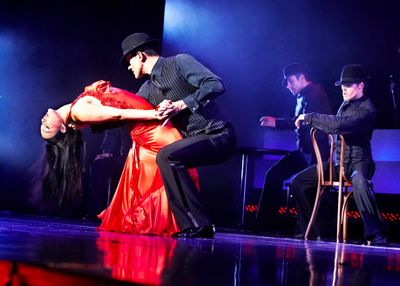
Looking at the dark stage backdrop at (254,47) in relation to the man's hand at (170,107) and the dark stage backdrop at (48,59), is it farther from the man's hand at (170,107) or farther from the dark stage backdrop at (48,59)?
the man's hand at (170,107)

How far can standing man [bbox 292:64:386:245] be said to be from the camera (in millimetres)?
4496

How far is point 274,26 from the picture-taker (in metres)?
7.48

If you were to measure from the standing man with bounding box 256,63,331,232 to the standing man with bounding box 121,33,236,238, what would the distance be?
1770 millimetres

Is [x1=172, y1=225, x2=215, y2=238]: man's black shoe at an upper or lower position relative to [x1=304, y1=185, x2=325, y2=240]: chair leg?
lower

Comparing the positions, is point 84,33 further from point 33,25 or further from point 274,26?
point 274,26

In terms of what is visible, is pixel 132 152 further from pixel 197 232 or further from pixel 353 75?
pixel 353 75

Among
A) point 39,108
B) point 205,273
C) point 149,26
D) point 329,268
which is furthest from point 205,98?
point 39,108

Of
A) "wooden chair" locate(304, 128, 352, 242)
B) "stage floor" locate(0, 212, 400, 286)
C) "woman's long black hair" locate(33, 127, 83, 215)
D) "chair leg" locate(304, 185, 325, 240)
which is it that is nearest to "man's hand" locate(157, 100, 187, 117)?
"woman's long black hair" locate(33, 127, 83, 215)

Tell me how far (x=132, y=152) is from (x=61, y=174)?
0.44 m

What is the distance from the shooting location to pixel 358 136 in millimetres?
4734

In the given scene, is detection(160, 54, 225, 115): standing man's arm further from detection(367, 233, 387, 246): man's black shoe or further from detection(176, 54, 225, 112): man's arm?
detection(367, 233, 387, 246): man's black shoe

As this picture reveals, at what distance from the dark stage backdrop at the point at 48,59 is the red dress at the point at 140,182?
3.81 m

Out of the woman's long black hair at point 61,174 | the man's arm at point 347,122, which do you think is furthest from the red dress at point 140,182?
the man's arm at point 347,122

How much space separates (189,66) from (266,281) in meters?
2.22
